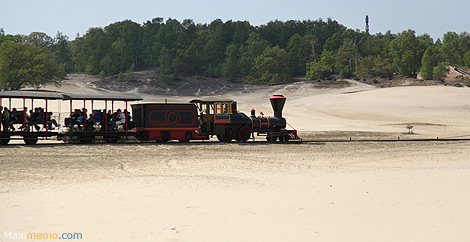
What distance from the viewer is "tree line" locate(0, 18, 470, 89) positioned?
99938 mm

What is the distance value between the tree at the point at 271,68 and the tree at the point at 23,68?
38930mm

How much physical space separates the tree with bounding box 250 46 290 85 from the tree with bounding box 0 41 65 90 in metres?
38.9

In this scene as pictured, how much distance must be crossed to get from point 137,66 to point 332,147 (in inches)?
3655

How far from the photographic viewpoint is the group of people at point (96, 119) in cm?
2772

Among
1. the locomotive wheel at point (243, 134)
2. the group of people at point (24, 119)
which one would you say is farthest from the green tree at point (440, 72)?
the group of people at point (24, 119)

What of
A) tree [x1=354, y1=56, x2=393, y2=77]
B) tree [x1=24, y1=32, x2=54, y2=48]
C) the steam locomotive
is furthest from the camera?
tree [x1=24, y1=32, x2=54, y2=48]

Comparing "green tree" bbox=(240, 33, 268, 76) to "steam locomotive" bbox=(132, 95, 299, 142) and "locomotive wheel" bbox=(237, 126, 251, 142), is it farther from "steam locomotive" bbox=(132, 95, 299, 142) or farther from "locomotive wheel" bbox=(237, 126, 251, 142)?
"locomotive wheel" bbox=(237, 126, 251, 142)

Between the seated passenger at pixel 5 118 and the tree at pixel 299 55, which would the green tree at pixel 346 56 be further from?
the seated passenger at pixel 5 118

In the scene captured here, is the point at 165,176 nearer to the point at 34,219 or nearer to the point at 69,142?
the point at 34,219

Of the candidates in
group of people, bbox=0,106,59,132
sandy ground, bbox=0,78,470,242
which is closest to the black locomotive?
sandy ground, bbox=0,78,470,242

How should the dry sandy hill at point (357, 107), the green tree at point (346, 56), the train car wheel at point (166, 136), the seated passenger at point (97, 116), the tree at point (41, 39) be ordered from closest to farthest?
the seated passenger at point (97, 116), the train car wheel at point (166, 136), the dry sandy hill at point (357, 107), the green tree at point (346, 56), the tree at point (41, 39)

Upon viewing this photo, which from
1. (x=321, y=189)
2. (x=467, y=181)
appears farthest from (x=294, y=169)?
(x=467, y=181)

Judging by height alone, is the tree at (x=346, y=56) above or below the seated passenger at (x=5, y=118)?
above

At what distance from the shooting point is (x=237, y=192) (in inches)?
531
